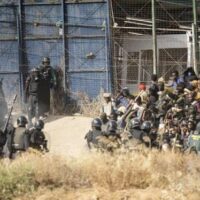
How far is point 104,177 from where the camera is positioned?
39.2 ft

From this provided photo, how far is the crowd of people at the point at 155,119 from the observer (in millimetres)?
14875

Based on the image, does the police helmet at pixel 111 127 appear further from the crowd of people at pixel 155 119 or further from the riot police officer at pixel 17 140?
the riot police officer at pixel 17 140

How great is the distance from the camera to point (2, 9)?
2483 cm

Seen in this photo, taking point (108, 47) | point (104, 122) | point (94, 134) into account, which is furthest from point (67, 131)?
point (94, 134)

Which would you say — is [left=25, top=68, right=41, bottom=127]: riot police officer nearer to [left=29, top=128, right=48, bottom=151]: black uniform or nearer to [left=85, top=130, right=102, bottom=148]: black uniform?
[left=29, top=128, right=48, bottom=151]: black uniform

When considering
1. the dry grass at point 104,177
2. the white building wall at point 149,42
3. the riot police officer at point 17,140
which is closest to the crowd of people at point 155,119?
the dry grass at point 104,177

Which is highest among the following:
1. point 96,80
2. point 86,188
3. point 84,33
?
point 84,33

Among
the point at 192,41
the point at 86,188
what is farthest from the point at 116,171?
the point at 192,41

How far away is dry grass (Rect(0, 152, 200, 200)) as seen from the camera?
11.6 metres

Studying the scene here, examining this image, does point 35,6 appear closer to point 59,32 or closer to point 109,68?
point 59,32

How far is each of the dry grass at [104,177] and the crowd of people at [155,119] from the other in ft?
3.63

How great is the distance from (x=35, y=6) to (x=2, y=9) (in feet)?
3.74

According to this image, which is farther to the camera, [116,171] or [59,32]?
[59,32]

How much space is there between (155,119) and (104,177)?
6200 millimetres
